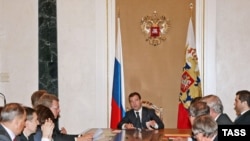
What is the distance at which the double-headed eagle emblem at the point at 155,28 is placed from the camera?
8.99m

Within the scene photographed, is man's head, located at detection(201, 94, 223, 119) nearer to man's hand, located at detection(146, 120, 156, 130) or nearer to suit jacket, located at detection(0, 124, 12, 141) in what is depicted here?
man's hand, located at detection(146, 120, 156, 130)

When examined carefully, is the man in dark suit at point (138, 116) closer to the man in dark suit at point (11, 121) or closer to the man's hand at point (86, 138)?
the man's hand at point (86, 138)

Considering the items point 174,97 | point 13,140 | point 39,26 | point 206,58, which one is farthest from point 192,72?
point 13,140

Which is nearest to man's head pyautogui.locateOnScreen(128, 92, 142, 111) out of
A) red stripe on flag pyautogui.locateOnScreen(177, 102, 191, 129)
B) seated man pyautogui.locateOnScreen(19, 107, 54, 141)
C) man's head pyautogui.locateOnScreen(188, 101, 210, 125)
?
red stripe on flag pyautogui.locateOnScreen(177, 102, 191, 129)

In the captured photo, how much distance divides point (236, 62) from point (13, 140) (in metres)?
4.95

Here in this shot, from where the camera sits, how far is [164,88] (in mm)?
8984

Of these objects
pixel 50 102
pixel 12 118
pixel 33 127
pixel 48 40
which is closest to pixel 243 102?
pixel 50 102

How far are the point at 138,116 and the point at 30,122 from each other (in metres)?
2.60

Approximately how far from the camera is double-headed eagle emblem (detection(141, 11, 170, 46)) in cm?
899

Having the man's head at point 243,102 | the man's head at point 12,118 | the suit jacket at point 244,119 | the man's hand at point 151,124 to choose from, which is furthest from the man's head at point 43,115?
the man's head at point 243,102

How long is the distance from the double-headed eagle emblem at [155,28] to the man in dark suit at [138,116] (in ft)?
7.17

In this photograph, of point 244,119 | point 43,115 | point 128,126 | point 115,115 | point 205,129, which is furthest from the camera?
point 115,115

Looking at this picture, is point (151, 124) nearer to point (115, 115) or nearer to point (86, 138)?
point (115, 115)

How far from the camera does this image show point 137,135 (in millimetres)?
5984
